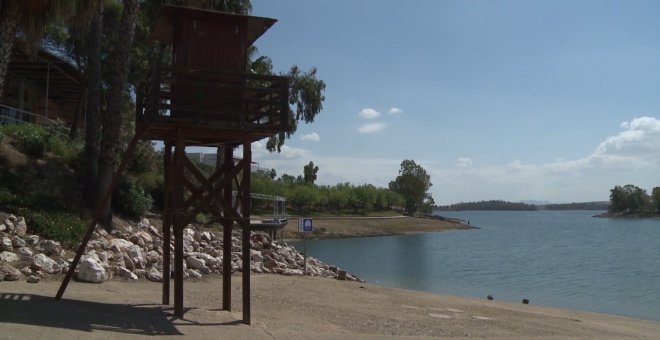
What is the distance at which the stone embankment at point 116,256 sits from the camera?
13609mm

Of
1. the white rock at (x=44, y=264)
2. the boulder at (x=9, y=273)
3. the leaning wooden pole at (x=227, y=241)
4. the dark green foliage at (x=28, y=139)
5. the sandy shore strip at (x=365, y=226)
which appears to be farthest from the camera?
the sandy shore strip at (x=365, y=226)

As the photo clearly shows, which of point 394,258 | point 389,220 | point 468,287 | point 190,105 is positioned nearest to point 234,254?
point 190,105

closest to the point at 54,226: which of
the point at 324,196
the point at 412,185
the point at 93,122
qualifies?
the point at 93,122

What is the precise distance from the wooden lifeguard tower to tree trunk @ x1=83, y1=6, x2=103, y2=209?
9184 mm

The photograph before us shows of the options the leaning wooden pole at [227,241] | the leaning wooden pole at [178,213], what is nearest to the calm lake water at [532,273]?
the leaning wooden pole at [227,241]

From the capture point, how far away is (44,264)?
44.8 ft

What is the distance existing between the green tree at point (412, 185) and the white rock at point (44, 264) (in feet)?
378

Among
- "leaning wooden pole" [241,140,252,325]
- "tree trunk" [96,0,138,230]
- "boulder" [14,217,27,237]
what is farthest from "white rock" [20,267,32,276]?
"tree trunk" [96,0,138,230]

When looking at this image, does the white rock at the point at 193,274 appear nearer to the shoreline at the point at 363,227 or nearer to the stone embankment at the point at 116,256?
the stone embankment at the point at 116,256

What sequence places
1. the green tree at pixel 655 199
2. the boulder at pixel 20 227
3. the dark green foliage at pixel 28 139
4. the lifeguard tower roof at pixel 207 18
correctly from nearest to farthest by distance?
1. the lifeguard tower roof at pixel 207 18
2. the boulder at pixel 20 227
3. the dark green foliage at pixel 28 139
4. the green tree at pixel 655 199

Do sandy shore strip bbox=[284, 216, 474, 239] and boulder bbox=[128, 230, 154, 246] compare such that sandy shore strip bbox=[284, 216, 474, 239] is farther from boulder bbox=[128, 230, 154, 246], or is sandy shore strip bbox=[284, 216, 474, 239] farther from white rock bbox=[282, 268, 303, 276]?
boulder bbox=[128, 230, 154, 246]

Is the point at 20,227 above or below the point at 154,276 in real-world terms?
above

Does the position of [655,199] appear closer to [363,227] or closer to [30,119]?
[363,227]

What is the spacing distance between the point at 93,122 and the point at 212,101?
11.1 metres
